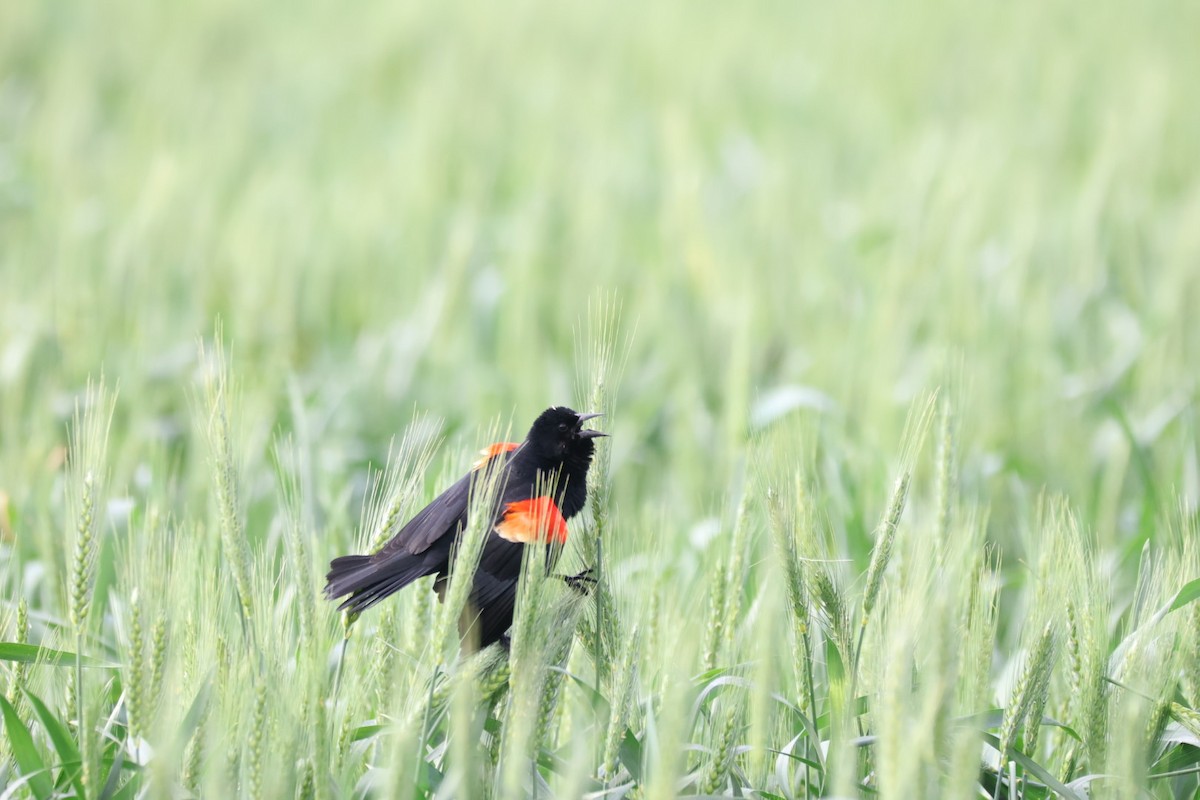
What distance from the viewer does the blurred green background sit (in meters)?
3.46

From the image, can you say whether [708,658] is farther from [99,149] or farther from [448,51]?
[448,51]

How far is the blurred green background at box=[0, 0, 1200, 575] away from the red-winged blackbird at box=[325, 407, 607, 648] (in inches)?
13.4

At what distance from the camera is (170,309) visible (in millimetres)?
4328

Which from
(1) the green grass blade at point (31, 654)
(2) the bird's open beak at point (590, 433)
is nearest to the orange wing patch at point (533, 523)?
(2) the bird's open beak at point (590, 433)

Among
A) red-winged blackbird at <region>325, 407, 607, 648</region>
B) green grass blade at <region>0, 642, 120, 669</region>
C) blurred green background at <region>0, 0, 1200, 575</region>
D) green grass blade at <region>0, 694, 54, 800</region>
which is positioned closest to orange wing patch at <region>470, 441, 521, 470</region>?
red-winged blackbird at <region>325, 407, 607, 648</region>

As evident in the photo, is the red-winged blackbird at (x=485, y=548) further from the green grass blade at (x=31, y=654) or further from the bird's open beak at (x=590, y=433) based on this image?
the green grass blade at (x=31, y=654)

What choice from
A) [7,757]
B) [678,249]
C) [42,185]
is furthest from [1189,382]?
[42,185]

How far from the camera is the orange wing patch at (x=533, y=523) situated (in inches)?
58.4

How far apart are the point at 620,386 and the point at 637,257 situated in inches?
44.7

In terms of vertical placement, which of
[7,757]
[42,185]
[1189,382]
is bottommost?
[7,757]

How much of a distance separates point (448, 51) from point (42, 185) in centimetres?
331

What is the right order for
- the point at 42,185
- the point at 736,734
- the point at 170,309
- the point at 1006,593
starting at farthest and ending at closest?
the point at 42,185, the point at 170,309, the point at 1006,593, the point at 736,734

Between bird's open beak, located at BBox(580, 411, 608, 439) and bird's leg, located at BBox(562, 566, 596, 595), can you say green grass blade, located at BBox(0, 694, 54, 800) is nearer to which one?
bird's leg, located at BBox(562, 566, 596, 595)

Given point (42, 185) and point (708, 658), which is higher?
point (42, 185)
